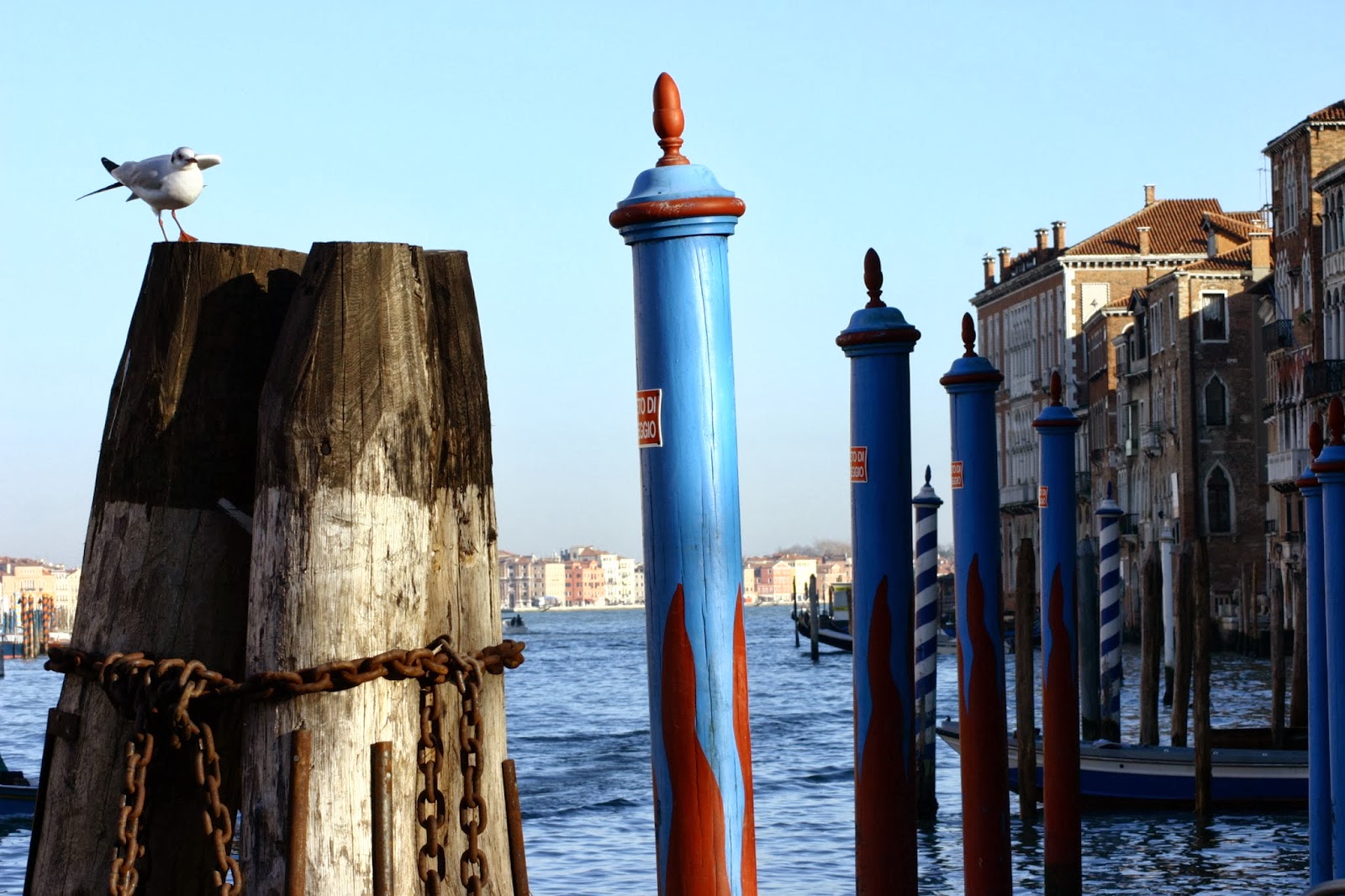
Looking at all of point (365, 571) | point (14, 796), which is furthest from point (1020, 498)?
point (365, 571)

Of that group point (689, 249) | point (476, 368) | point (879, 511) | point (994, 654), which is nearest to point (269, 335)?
point (476, 368)

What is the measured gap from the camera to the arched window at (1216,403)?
160 ft

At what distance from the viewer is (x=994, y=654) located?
6719 millimetres

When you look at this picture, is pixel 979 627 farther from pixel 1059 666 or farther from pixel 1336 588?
pixel 1059 666

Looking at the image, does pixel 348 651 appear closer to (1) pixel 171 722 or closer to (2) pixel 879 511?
(1) pixel 171 722

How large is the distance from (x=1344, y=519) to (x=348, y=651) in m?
4.68

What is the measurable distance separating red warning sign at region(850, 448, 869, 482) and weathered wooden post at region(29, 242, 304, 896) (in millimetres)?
2784

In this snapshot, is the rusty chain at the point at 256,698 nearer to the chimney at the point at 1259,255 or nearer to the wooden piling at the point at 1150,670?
the wooden piling at the point at 1150,670

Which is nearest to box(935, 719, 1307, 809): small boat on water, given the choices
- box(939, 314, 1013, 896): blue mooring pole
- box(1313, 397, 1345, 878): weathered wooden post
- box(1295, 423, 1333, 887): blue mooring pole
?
box(1295, 423, 1333, 887): blue mooring pole

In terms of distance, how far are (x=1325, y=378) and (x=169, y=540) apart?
37.0 metres

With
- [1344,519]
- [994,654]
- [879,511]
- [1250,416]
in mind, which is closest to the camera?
[879,511]

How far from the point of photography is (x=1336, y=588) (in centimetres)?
643

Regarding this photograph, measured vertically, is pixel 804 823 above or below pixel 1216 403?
below

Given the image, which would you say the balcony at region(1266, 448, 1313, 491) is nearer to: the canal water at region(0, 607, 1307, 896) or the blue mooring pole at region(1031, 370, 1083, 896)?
the canal water at region(0, 607, 1307, 896)
